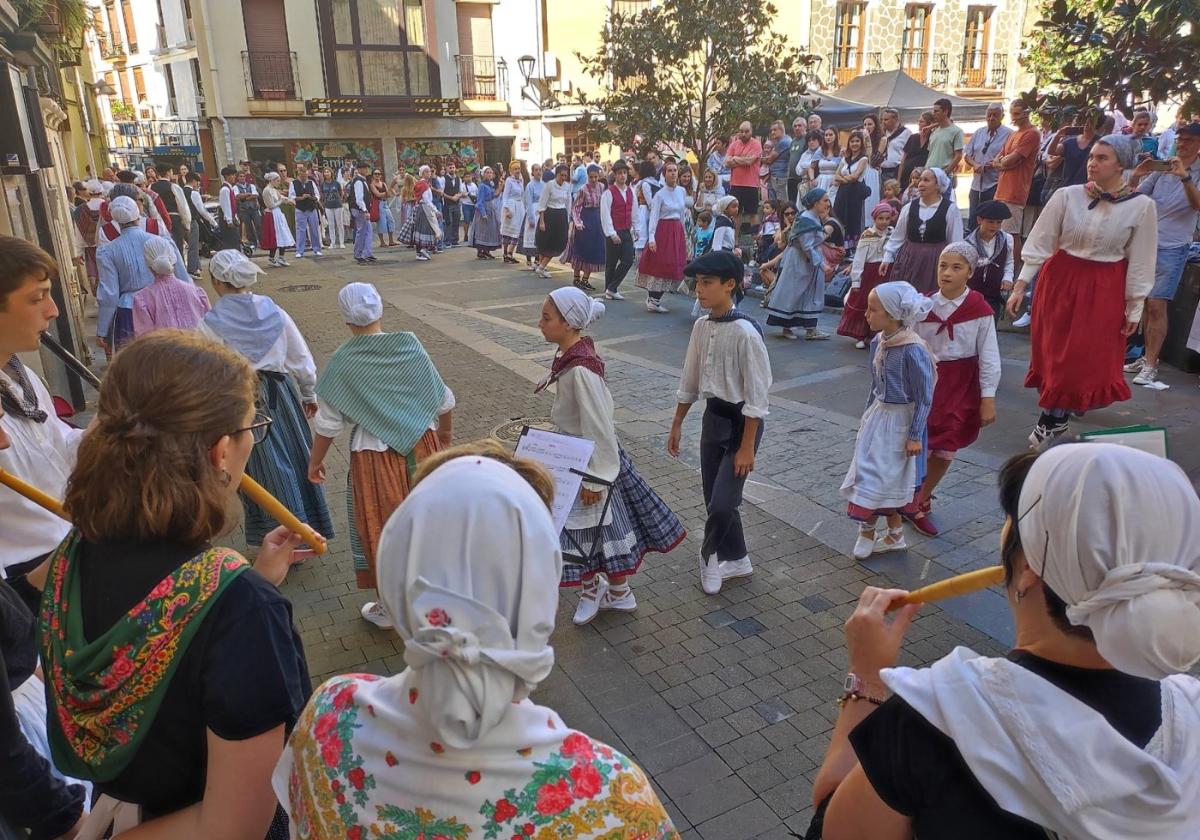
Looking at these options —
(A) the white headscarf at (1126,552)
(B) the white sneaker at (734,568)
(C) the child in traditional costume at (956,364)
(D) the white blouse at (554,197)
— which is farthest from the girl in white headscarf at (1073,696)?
(D) the white blouse at (554,197)

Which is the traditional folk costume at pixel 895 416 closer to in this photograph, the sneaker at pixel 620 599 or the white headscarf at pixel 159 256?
the sneaker at pixel 620 599

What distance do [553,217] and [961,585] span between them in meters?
14.7

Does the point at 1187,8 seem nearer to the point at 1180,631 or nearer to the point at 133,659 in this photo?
the point at 1180,631

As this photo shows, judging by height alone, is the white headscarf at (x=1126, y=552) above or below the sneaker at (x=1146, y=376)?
above

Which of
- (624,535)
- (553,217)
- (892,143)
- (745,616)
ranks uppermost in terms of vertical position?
(892,143)

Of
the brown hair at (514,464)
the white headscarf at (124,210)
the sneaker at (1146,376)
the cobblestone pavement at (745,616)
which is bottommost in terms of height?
the cobblestone pavement at (745,616)

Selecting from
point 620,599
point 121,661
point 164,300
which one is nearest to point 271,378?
point 164,300

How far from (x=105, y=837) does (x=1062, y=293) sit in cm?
642

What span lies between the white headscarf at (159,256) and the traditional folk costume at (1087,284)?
6.48 meters

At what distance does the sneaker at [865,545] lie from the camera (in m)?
4.86

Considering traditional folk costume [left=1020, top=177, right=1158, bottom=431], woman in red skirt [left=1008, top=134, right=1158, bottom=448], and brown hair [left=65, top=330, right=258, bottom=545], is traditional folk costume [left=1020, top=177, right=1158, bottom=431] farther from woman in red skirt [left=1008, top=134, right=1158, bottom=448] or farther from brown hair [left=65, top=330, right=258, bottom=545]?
brown hair [left=65, top=330, right=258, bottom=545]

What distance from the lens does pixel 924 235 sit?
26.2ft

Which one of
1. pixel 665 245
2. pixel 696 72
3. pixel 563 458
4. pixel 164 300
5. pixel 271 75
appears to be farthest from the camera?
pixel 271 75

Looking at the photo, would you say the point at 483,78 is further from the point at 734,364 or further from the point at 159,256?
the point at 734,364
